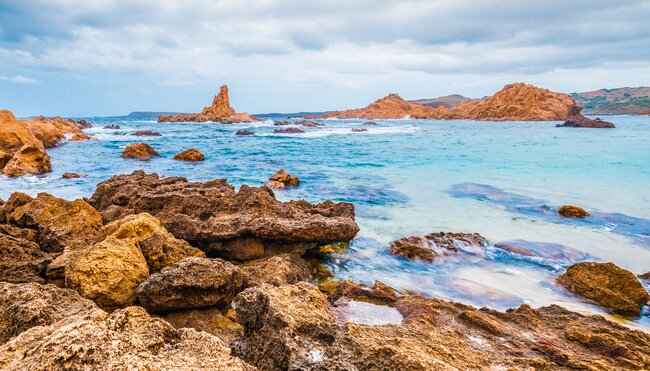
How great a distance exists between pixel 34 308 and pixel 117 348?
1.04m

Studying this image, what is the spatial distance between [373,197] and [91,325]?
9.76 metres

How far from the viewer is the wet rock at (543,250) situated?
6.62m

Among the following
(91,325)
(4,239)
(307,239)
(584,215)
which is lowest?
(584,215)

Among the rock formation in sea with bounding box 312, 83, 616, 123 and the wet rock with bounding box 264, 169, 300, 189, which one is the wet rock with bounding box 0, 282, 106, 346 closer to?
the wet rock with bounding box 264, 169, 300, 189

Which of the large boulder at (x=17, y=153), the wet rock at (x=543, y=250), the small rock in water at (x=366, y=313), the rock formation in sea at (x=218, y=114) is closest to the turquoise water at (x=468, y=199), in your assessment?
the wet rock at (x=543, y=250)

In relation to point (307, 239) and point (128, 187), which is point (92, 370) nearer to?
point (307, 239)

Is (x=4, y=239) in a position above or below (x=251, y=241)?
above

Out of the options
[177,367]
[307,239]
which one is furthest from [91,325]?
[307,239]

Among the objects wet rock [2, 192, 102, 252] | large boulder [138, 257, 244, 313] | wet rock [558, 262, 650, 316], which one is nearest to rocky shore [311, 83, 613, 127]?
wet rock [558, 262, 650, 316]

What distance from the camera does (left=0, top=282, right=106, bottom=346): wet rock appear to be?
7.33 feet

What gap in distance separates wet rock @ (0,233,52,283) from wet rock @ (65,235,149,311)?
0.43m

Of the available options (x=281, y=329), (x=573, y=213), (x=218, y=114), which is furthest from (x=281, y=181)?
(x=218, y=114)

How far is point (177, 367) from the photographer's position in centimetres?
168

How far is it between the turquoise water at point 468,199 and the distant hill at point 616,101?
125 metres
